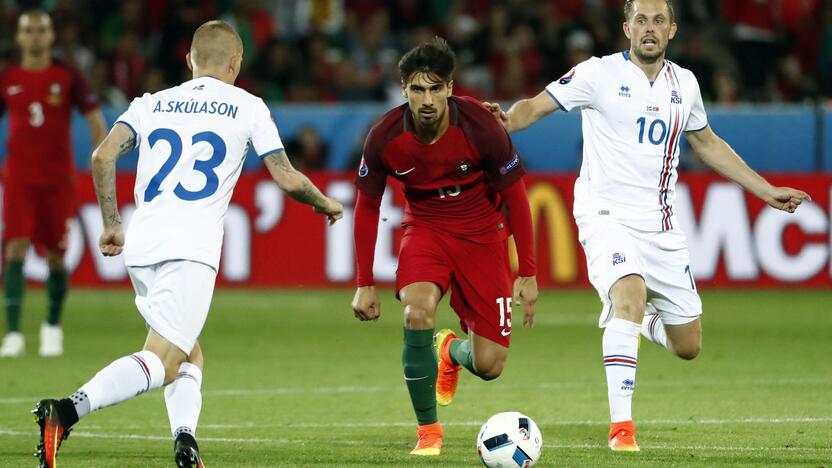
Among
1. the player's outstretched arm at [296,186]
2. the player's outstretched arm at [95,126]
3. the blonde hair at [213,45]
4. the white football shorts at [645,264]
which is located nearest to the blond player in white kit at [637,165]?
the white football shorts at [645,264]

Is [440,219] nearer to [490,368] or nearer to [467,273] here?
[467,273]

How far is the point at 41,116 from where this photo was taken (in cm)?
1146

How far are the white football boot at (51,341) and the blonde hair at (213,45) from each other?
5.49m

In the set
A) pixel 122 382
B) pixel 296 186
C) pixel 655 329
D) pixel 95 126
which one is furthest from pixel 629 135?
pixel 95 126

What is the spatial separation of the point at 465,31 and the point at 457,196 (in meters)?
12.2

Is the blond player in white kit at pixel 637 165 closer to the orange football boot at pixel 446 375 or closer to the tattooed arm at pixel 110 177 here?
the orange football boot at pixel 446 375

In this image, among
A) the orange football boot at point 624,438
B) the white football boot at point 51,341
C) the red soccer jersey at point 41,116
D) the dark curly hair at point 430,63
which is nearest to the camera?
the dark curly hair at point 430,63

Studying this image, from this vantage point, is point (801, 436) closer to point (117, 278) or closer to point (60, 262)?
point (60, 262)

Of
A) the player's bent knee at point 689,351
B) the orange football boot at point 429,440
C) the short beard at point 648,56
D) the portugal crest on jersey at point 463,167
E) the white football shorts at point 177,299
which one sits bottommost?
the orange football boot at point 429,440

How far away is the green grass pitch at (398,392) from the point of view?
705cm

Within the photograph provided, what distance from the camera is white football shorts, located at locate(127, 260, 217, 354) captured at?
621cm

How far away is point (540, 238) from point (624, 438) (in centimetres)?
885

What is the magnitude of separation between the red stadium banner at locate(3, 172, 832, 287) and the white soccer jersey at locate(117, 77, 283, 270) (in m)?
8.92

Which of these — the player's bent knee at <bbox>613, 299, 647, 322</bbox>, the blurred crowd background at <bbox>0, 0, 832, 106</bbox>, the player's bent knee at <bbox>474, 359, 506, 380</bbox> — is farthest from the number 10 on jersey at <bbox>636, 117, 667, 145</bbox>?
the blurred crowd background at <bbox>0, 0, 832, 106</bbox>
